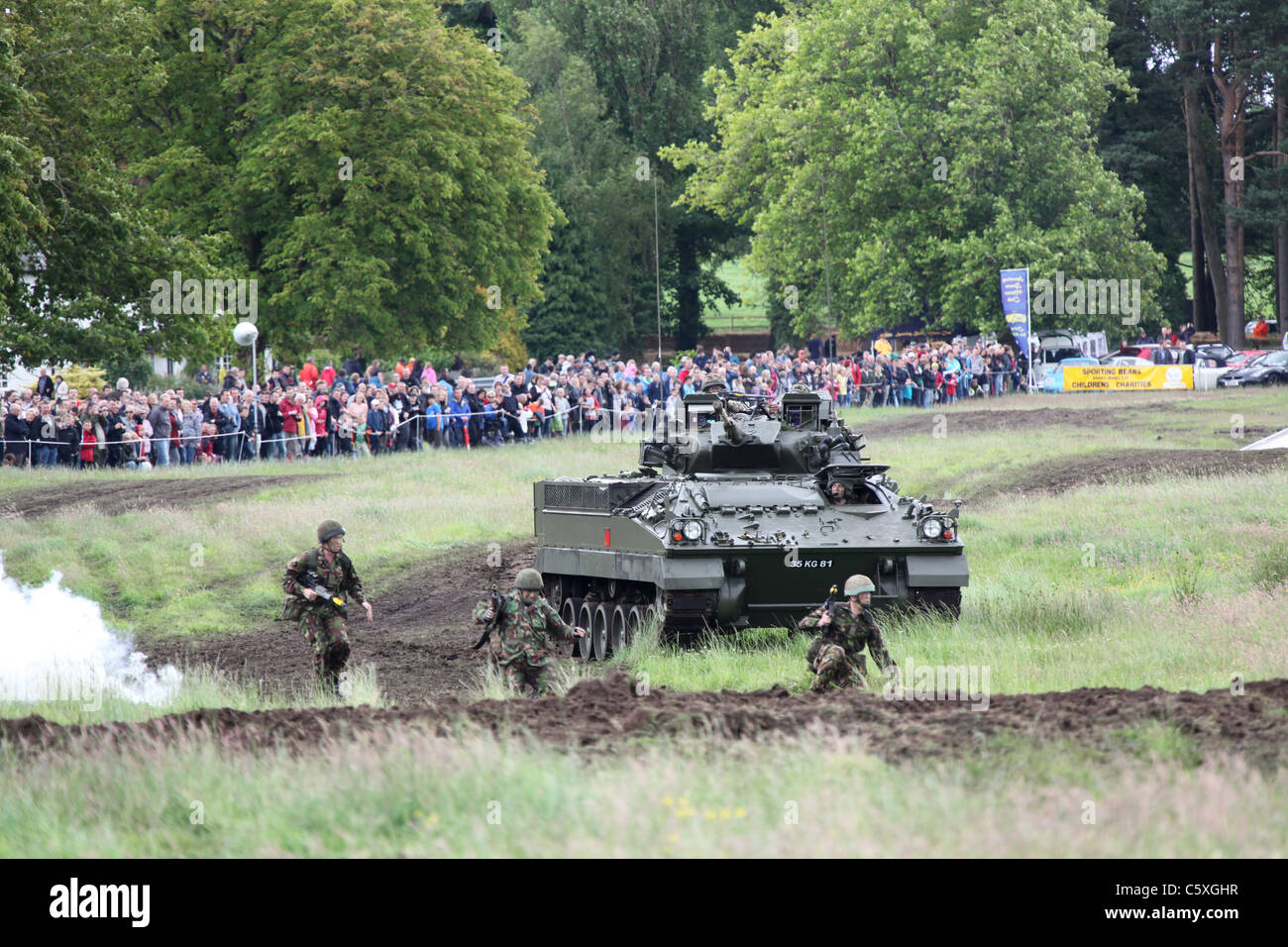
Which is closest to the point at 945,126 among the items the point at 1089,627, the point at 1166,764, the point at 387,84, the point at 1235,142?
the point at 1235,142

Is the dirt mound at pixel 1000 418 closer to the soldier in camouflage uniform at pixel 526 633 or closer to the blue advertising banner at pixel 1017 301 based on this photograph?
the blue advertising banner at pixel 1017 301

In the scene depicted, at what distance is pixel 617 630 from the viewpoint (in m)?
18.4

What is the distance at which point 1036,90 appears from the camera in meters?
53.1

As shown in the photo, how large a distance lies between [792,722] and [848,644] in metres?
2.88

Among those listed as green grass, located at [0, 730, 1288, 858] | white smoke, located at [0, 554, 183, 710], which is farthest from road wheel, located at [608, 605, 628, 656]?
green grass, located at [0, 730, 1288, 858]

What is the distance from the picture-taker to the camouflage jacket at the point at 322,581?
14589 millimetres

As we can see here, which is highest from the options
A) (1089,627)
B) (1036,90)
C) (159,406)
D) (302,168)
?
(1036,90)

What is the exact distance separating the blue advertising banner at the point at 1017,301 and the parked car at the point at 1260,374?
7.23 metres

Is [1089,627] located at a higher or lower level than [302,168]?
lower

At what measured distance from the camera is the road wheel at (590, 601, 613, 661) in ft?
61.4

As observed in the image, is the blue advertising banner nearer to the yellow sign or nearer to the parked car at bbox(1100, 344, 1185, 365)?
the yellow sign

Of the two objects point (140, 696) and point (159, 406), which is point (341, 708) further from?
point (159, 406)

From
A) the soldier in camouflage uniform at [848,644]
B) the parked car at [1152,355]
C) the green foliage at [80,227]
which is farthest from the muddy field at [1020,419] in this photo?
the soldier in camouflage uniform at [848,644]
